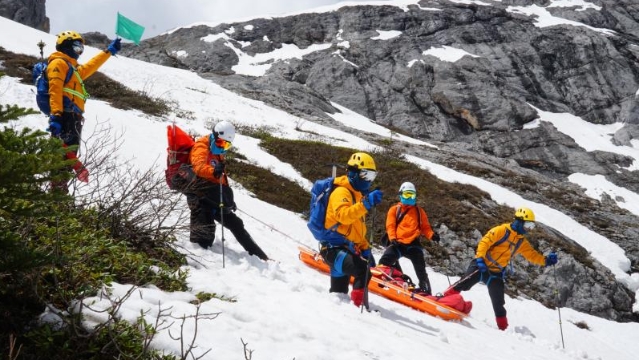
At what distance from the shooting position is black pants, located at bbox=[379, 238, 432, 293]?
10.2m

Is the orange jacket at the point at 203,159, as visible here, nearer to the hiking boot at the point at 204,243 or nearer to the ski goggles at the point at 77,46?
the hiking boot at the point at 204,243

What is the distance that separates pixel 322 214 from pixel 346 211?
25.9 inches

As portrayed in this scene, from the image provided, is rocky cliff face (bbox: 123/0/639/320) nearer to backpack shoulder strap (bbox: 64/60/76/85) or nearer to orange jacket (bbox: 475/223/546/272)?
orange jacket (bbox: 475/223/546/272)

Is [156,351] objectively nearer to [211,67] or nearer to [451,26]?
[211,67]

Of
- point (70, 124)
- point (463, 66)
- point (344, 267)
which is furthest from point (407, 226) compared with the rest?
point (463, 66)

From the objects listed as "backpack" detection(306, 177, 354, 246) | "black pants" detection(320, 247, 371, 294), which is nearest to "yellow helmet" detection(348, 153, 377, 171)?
"backpack" detection(306, 177, 354, 246)

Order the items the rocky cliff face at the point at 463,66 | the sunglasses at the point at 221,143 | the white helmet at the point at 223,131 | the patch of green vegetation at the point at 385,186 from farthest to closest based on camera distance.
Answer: the rocky cliff face at the point at 463,66 → the patch of green vegetation at the point at 385,186 → the sunglasses at the point at 221,143 → the white helmet at the point at 223,131

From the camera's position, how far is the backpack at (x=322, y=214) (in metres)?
6.47

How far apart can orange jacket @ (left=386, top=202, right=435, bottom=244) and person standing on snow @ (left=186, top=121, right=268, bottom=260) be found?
3.87m

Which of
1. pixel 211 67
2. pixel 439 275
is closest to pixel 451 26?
pixel 211 67

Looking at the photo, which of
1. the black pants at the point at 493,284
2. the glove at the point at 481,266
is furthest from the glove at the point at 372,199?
the black pants at the point at 493,284

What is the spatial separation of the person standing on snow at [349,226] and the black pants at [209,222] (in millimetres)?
1572

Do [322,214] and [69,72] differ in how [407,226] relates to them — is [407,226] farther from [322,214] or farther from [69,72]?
[69,72]

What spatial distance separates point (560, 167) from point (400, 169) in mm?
49681
